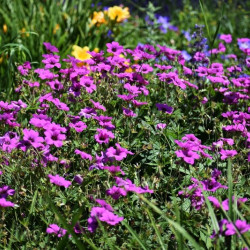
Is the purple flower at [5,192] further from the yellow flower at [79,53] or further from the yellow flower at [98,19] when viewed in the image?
the yellow flower at [98,19]

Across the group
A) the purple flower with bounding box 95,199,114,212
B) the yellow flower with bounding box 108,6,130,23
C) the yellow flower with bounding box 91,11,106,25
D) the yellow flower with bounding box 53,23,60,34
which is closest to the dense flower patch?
the purple flower with bounding box 95,199,114,212

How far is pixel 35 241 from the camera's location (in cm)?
216

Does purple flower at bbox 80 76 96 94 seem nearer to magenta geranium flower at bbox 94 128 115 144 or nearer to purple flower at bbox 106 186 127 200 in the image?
magenta geranium flower at bbox 94 128 115 144

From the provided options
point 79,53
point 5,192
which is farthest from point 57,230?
point 79,53

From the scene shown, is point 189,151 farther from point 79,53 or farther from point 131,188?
point 79,53

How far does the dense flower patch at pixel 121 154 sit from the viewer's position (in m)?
2.14

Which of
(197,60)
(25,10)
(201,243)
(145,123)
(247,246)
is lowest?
(201,243)

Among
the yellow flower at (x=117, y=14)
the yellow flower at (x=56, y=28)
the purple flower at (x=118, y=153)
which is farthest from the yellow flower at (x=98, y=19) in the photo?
the purple flower at (x=118, y=153)

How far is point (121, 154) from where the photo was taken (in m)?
2.25

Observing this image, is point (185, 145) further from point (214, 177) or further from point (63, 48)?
point (63, 48)

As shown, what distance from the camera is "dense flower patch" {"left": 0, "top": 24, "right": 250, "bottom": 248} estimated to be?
214 cm

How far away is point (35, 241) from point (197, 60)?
81.2 inches

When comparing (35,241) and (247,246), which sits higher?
(247,246)

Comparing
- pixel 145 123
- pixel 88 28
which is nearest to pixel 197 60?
pixel 145 123
